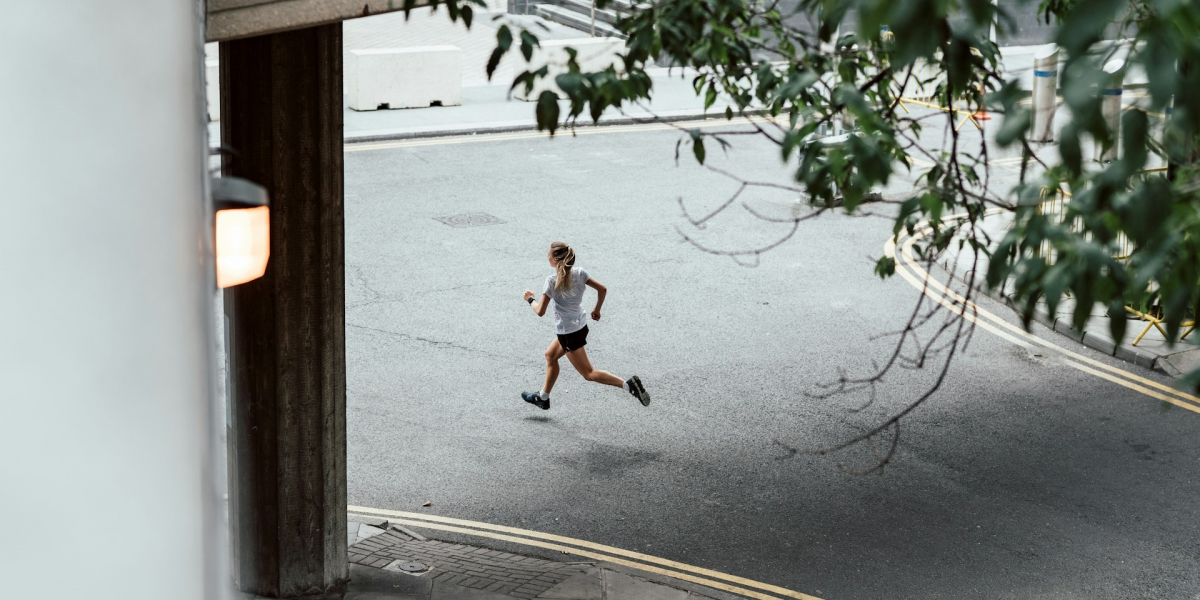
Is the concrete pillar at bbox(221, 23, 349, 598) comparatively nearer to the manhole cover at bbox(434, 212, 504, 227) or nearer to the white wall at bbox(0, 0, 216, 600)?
the white wall at bbox(0, 0, 216, 600)

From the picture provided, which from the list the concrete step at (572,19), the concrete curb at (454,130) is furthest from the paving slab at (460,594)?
the concrete step at (572,19)

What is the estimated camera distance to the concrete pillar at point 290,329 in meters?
6.65

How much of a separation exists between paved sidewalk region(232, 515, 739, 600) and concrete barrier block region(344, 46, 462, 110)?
1580cm

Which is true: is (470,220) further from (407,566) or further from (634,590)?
(634,590)

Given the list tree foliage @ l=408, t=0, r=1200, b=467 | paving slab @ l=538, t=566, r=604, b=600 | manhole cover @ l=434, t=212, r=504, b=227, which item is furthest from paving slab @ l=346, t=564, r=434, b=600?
manhole cover @ l=434, t=212, r=504, b=227

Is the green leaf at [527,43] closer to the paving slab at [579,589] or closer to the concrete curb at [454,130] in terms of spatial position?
the paving slab at [579,589]

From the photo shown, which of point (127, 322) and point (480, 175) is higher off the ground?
point (127, 322)

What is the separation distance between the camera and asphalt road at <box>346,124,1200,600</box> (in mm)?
8242

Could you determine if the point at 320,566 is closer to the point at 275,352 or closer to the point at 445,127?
the point at 275,352

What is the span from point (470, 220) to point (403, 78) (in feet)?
25.5

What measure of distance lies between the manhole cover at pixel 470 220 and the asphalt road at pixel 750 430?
0.18 metres

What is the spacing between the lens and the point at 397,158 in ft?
64.4

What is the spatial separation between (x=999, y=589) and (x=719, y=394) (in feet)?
11.9

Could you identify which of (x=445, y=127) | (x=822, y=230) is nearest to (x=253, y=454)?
(x=822, y=230)
